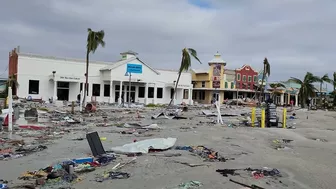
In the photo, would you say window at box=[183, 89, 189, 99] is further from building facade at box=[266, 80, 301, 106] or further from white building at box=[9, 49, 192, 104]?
building facade at box=[266, 80, 301, 106]

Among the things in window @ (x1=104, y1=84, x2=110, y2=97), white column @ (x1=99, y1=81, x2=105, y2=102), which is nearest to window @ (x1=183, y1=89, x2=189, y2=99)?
window @ (x1=104, y1=84, x2=110, y2=97)

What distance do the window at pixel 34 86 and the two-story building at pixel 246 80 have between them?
38.2 m

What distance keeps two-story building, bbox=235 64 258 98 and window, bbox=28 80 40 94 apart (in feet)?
125

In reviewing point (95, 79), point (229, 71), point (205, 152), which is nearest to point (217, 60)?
point (229, 71)

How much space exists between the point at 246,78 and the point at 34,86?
41.5 metres

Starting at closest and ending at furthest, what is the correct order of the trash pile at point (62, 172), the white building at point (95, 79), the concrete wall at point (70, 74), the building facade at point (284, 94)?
the trash pile at point (62, 172) → the concrete wall at point (70, 74) → the white building at point (95, 79) → the building facade at point (284, 94)

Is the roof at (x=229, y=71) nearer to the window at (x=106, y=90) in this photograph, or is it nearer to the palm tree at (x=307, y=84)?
the palm tree at (x=307, y=84)

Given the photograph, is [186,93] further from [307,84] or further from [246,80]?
[307,84]

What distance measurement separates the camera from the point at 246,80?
68.8 m

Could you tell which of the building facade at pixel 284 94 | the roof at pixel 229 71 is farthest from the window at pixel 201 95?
the building facade at pixel 284 94

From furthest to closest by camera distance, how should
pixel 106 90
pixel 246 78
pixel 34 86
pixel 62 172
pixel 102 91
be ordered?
pixel 246 78
pixel 106 90
pixel 102 91
pixel 34 86
pixel 62 172

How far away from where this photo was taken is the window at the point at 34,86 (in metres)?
42.8

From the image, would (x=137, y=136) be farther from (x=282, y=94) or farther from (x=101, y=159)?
(x=282, y=94)

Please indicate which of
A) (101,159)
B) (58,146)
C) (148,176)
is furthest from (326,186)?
(58,146)
